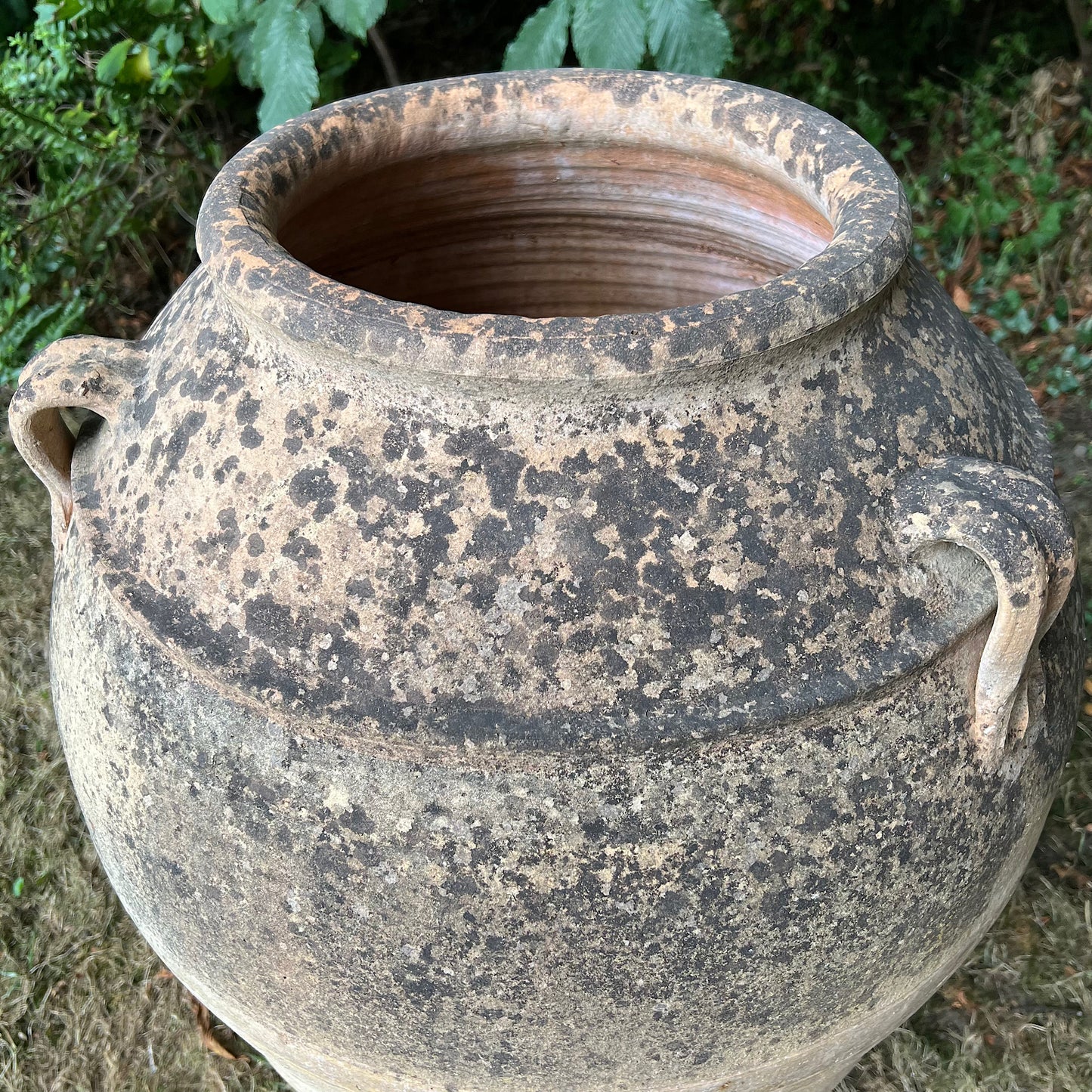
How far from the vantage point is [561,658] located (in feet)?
3.72

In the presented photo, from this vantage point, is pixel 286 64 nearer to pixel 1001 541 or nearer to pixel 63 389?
pixel 63 389

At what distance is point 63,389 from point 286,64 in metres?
1.05

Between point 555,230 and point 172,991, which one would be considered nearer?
point 555,230

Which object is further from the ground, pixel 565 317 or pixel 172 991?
pixel 565 317

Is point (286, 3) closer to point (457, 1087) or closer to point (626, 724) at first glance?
point (626, 724)

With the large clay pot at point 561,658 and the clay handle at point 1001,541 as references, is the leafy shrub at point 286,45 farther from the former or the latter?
the clay handle at point 1001,541

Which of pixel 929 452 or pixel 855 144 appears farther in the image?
pixel 855 144

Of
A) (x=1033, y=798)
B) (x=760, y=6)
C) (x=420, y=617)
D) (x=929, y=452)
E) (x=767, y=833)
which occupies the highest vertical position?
(x=420, y=617)

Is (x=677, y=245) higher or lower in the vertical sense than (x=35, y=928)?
higher

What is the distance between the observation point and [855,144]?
4.88 ft

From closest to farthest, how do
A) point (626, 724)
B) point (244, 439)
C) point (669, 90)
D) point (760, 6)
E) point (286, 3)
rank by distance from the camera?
point (626, 724), point (244, 439), point (669, 90), point (286, 3), point (760, 6)

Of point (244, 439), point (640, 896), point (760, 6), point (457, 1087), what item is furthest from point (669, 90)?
point (760, 6)

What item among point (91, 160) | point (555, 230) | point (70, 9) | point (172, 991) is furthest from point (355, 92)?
point (172, 991)

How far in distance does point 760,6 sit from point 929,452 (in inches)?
133
